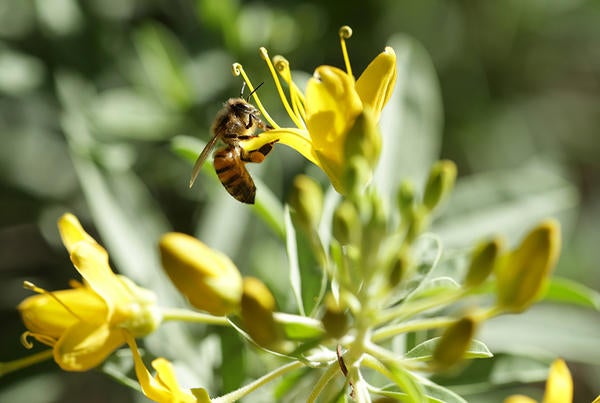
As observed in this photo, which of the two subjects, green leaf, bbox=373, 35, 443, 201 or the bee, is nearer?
the bee

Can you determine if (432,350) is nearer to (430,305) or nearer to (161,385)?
(430,305)

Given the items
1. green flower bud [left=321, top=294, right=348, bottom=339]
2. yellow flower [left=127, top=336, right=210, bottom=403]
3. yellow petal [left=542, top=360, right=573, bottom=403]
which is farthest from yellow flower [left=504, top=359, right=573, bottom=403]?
yellow flower [left=127, top=336, right=210, bottom=403]

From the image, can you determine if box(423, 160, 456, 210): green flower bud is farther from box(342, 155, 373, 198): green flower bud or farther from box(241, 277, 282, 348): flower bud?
box(241, 277, 282, 348): flower bud

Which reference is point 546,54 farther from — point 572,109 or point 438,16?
point 438,16

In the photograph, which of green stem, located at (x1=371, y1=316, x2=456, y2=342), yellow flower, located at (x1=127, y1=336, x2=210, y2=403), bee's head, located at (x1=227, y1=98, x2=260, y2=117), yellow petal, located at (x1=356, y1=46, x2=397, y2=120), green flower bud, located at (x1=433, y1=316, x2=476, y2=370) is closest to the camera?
green flower bud, located at (x1=433, y1=316, x2=476, y2=370)

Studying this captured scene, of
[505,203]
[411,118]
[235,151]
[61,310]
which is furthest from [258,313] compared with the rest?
[505,203]

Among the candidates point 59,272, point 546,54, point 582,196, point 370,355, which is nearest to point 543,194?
point 370,355

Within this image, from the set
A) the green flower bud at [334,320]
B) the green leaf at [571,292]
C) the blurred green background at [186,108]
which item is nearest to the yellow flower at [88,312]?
the green flower bud at [334,320]
